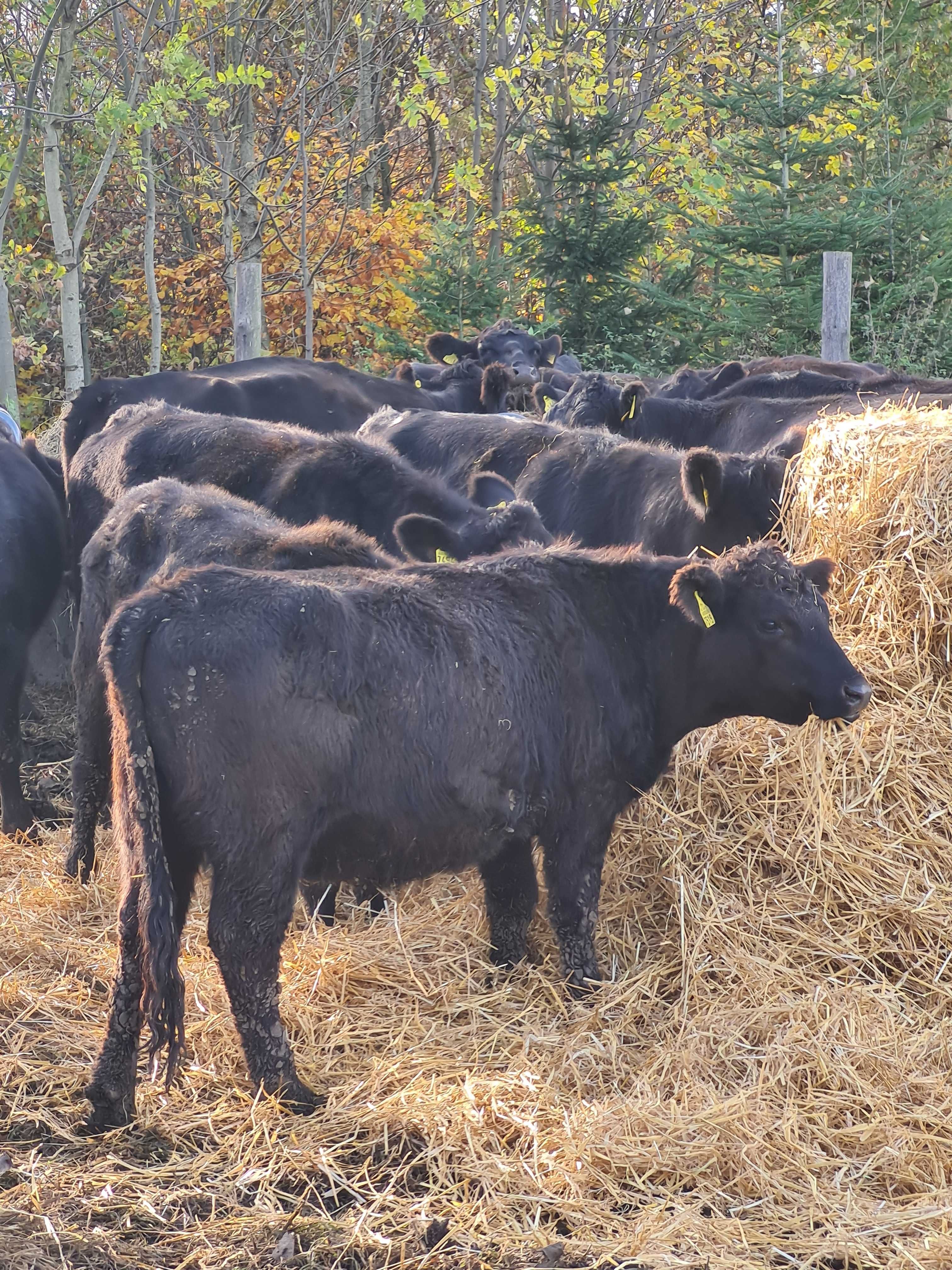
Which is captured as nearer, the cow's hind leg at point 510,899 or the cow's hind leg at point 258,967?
the cow's hind leg at point 258,967

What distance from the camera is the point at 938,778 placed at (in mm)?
5148

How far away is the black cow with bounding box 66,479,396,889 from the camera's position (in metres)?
5.04

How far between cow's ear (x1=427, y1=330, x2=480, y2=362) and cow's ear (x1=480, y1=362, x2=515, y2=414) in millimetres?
2013

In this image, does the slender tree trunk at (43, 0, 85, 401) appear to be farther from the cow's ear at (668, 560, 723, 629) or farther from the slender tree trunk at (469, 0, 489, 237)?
the slender tree trunk at (469, 0, 489, 237)

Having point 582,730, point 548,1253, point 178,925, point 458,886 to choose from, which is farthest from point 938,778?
point 178,925

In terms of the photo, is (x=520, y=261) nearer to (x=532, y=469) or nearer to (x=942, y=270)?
(x=942, y=270)

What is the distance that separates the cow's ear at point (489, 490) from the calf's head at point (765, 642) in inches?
106

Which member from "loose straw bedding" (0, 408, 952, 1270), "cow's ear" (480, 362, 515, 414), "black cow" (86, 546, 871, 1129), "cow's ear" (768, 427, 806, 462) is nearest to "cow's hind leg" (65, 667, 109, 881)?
"loose straw bedding" (0, 408, 952, 1270)

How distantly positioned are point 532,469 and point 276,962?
4.43 metres

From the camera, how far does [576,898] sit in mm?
4578

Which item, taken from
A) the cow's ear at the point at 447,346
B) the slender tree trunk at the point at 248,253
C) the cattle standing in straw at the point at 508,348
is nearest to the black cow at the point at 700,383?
the cattle standing in straw at the point at 508,348

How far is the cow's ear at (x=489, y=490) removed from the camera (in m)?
7.26

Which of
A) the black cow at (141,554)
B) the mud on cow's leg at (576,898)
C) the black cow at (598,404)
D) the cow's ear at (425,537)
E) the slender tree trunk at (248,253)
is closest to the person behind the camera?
the mud on cow's leg at (576,898)

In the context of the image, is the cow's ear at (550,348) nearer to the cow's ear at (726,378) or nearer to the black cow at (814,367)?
the black cow at (814,367)
